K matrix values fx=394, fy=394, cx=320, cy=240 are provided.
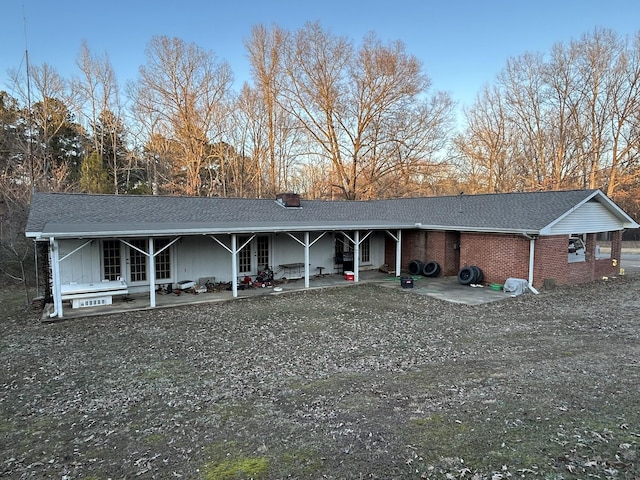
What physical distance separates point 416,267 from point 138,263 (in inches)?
384

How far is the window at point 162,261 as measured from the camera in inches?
470

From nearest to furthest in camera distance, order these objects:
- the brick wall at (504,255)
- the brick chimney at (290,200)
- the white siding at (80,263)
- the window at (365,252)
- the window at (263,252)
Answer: the white siding at (80,263) < the brick wall at (504,255) < the window at (263,252) < the brick chimney at (290,200) < the window at (365,252)

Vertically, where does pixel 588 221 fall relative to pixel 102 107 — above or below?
below

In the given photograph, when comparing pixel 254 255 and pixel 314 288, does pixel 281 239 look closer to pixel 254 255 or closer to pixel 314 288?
pixel 254 255

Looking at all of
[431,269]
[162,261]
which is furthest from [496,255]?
[162,261]

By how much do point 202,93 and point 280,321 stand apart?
20.0 metres

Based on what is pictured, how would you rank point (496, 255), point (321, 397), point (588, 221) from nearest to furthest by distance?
point (321, 397) < point (496, 255) < point (588, 221)

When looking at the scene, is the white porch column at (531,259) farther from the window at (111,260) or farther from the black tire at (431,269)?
the window at (111,260)

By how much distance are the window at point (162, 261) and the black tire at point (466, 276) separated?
31.0 ft

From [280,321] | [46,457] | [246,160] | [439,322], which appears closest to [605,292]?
[439,322]

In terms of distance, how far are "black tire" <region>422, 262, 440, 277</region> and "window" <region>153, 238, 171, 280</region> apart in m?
9.07

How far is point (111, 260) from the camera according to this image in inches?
442

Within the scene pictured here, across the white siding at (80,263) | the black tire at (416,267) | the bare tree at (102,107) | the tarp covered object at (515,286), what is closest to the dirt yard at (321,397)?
the white siding at (80,263)

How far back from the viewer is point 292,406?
473 cm
